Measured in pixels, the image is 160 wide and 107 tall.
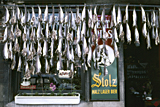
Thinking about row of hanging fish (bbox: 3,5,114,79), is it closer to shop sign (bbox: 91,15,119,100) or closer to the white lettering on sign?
shop sign (bbox: 91,15,119,100)

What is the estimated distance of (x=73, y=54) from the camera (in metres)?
3.68

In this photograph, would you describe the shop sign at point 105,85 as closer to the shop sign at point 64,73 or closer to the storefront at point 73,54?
the storefront at point 73,54

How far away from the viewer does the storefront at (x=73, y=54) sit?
3566 millimetres

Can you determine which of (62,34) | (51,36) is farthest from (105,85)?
(51,36)

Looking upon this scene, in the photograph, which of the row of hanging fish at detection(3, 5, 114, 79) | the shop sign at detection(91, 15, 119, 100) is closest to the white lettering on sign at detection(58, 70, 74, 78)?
the shop sign at detection(91, 15, 119, 100)

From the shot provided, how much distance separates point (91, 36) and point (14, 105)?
3.18 metres

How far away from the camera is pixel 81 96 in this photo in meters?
4.69

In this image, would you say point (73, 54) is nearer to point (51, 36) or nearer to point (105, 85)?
point (51, 36)

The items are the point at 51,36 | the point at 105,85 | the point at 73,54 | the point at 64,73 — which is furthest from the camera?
the point at 64,73

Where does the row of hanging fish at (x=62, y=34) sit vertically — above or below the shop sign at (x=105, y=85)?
above

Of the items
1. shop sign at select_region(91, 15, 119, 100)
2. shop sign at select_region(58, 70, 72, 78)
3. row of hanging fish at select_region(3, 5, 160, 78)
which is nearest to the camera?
row of hanging fish at select_region(3, 5, 160, 78)

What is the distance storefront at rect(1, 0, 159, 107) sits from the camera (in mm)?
3566

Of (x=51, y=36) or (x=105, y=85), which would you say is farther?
(x=105, y=85)

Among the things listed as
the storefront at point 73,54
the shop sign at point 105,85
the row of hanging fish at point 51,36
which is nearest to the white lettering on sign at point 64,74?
the storefront at point 73,54
